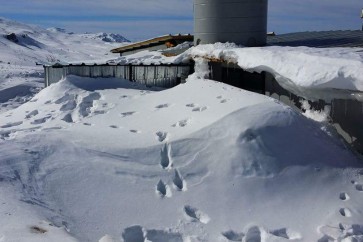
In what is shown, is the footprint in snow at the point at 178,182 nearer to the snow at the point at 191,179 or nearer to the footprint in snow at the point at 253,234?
the snow at the point at 191,179

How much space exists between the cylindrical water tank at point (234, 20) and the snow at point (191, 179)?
3982 mm

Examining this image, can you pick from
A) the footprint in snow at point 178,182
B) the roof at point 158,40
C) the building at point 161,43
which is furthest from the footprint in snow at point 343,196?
the roof at point 158,40

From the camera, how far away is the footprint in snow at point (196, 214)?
5.70 m

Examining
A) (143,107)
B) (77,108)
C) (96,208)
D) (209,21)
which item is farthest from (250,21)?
(96,208)

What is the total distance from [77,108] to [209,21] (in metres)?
4.49

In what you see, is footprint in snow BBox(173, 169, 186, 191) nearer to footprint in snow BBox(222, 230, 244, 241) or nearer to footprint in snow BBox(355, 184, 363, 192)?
footprint in snow BBox(222, 230, 244, 241)

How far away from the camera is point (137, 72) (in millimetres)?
12914

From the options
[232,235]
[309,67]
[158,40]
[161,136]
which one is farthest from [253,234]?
[158,40]

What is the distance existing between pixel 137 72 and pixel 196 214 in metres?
7.71

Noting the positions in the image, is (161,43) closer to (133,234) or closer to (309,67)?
(309,67)

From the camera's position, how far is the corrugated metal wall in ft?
41.3

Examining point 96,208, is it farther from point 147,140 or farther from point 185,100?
point 185,100

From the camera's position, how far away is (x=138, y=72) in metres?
12.9

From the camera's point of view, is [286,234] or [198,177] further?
[198,177]
